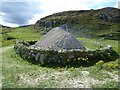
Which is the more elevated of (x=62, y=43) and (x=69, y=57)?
(x=62, y=43)

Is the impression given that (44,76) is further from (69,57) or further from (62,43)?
(62,43)

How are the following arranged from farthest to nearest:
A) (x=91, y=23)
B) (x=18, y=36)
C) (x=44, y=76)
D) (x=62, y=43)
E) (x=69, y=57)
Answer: (x=91, y=23)
(x=18, y=36)
(x=62, y=43)
(x=69, y=57)
(x=44, y=76)

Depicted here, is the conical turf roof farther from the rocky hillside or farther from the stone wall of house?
the rocky hillside

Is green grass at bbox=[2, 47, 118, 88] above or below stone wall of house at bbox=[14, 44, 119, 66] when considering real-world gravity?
below

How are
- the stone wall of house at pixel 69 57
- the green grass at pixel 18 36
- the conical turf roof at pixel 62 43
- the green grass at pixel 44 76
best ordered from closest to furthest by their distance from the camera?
the green grass at pixel 44 76 < the stone wall of house at pixel 69 57 < the conical turf roof at pixel 62 43 < the green grass at pixel 18 36

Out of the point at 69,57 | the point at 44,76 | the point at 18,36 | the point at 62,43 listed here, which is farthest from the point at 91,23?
the point at 44,76

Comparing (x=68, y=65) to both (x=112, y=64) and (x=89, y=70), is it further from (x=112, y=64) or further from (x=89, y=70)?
(x=112, y=64)

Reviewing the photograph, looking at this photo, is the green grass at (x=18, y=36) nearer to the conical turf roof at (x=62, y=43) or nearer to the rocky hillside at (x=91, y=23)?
the rocky hillside at (x=91, y=23)

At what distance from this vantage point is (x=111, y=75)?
25.0m

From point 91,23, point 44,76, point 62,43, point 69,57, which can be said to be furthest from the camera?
point 91,23

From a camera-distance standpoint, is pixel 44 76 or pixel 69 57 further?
pixel 69 57

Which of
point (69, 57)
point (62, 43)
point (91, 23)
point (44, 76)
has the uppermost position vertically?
point (91, 23)

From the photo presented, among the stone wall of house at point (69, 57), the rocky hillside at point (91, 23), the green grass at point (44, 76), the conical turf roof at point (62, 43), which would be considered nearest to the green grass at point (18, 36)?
the rocky hillside at point (91, 23)

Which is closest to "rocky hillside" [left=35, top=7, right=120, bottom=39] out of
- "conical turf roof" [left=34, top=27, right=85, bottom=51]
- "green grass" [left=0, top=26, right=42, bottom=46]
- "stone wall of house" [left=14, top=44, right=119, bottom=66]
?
"green grass" [left=0, top=26, right=42, bottom=46]
